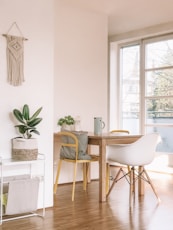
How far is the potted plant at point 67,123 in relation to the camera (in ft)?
16.8

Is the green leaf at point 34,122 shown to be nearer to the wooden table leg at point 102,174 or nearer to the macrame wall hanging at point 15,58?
the macrame wall hanging at point 15,58

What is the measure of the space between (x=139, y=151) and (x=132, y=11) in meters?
2.48

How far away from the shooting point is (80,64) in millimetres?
5449

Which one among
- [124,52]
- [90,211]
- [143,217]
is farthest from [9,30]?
[124,52]

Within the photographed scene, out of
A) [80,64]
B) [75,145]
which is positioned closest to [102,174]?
[75,145]

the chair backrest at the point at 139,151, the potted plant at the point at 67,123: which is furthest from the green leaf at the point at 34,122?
the potted plant at the point at 67,123

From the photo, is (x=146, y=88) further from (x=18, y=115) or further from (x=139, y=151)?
(x=18, y=115)

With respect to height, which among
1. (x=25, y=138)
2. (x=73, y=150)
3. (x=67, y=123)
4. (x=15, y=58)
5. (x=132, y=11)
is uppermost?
(x=132, y=11)

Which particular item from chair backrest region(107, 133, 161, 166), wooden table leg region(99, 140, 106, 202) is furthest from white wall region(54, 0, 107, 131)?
chair backrest region(107, 133, 161, 166)

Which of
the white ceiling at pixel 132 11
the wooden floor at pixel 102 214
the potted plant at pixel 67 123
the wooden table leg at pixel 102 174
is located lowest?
the wooden floor at pixel 102 214

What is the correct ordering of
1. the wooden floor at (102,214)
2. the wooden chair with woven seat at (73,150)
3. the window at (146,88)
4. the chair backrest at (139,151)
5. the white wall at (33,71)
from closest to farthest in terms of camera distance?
Result: the wooden floor at (102,214), the white wall at (33,71), the chair backrest at (139,151), the wooden chair with woven seat at (73,150), the window at (146,88)

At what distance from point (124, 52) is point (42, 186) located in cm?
410

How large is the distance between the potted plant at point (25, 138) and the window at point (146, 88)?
337 centimetres

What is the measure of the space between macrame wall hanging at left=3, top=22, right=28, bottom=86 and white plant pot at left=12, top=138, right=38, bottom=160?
592 mm
